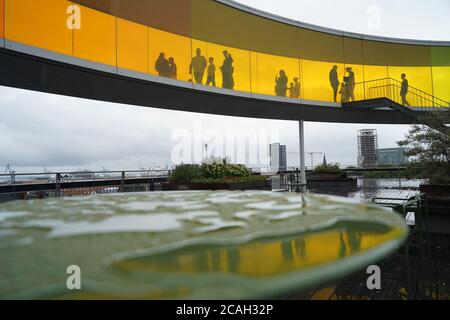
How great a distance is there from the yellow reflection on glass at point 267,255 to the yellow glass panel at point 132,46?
22.2ft

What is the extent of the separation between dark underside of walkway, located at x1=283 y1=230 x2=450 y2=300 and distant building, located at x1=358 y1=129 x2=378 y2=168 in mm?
16057

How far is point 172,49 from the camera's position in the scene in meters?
8.23

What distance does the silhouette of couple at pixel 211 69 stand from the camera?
8586mm

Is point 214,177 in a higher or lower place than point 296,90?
lower

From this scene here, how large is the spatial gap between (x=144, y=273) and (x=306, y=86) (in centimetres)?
1141

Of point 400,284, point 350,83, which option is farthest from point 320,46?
point 400,284

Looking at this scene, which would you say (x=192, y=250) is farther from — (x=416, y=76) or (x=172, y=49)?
(x=416, y=76)

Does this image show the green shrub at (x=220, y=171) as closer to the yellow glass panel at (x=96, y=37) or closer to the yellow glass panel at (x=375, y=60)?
the yellow glass panel at (x=96, y=37)

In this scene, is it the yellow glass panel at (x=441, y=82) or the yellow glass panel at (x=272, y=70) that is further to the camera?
the yellow glass panel at (x=441, y=82)

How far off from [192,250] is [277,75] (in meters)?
10.5

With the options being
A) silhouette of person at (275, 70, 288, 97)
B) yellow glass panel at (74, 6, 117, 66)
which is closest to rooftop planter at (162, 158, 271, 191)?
yellow glass panel at (74, 6, 117, 66)

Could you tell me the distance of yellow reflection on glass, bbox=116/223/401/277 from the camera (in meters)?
0.90

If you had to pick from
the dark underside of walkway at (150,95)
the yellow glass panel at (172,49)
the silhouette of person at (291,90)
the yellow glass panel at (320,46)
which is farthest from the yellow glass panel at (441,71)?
the yellow glass panel at (172,49)

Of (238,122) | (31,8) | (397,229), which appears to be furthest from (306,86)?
(397,229)
